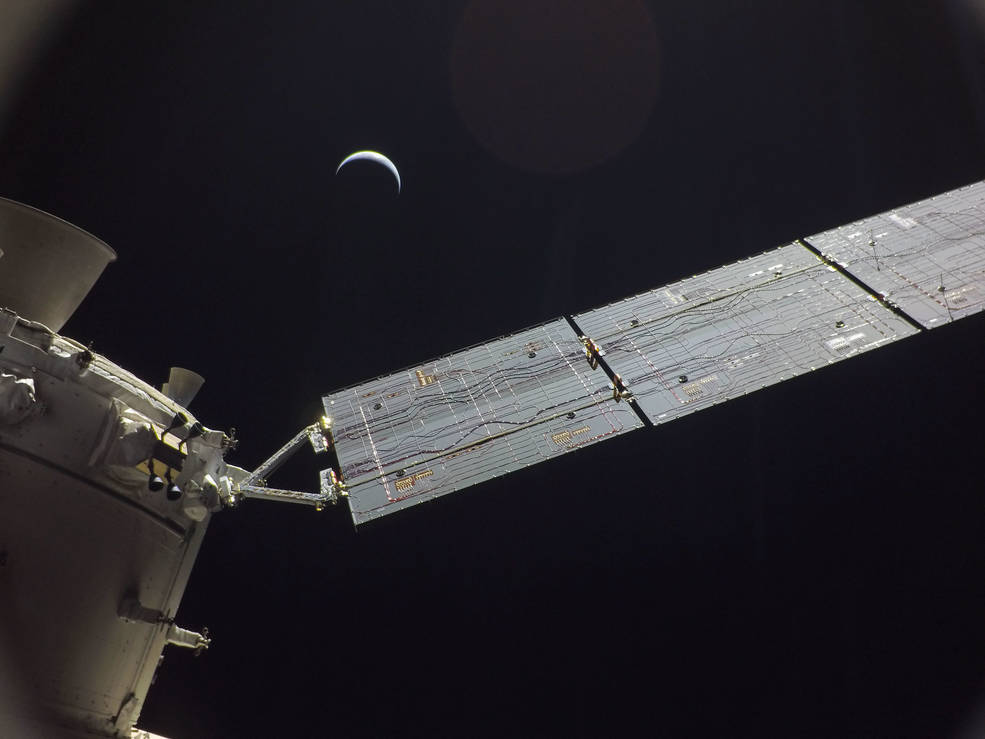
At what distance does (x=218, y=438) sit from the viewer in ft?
22.3

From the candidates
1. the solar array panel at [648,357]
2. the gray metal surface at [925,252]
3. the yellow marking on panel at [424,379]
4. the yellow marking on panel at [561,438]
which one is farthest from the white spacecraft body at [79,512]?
the gray metal surface at [925,252]

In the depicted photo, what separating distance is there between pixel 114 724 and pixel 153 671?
553mm

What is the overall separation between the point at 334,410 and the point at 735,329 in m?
5.03

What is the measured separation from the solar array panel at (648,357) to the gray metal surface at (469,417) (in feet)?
0.06

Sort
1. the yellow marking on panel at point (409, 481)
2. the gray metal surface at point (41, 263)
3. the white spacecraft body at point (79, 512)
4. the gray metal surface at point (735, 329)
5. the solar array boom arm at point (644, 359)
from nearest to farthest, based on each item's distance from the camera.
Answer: the white spacecraft body at point (79, 512), the gray metal surface at point (41, 263), the yellow marking on panel at point (409, 481), the solar array boom arm at point (644, 359), the gray metal surface at point (735, 329)

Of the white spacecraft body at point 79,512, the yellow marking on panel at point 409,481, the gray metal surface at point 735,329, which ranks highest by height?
the gray metal surface at point 735,329

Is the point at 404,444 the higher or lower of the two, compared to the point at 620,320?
lower

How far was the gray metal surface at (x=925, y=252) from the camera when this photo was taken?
9.42 m

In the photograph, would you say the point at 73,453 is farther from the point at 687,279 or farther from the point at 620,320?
the point at 687,279

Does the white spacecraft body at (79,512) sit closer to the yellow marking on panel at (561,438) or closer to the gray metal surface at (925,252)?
the yellow marking on panel at (561,438)

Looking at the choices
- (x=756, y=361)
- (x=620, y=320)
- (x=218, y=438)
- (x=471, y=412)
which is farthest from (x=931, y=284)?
(x=218, y=438)

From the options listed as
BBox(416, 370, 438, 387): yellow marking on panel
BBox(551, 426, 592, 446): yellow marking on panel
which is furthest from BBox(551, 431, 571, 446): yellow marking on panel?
BBox(416, 370, 438, 387): yellow marking on panel

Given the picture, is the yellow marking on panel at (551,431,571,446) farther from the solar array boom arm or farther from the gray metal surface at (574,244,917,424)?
the gray metal surface at (574,244,917,424)

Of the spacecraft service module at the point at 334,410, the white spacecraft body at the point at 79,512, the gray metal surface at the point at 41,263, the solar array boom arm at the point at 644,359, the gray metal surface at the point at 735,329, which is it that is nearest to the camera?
the white spacecraft body at the point at 79,512
